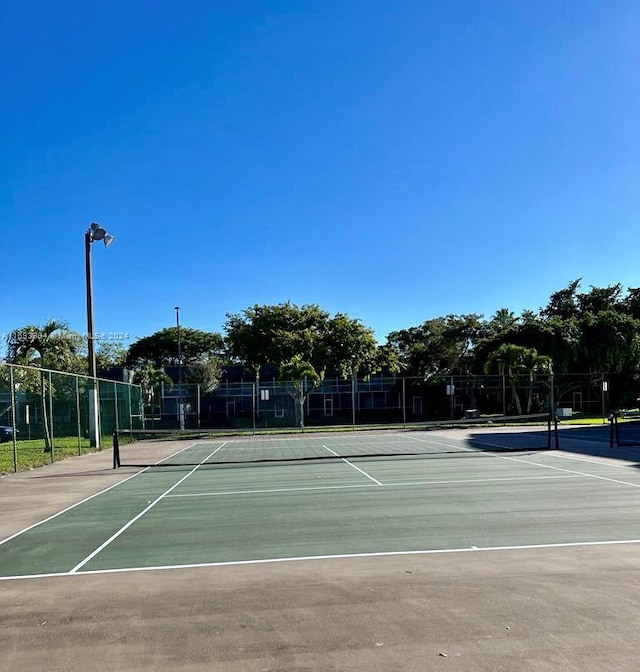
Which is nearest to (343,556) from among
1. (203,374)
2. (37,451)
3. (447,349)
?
(37,451)

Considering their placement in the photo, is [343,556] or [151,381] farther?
[151,381]

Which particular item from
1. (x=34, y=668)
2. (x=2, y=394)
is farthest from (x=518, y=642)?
(x=2, y=394)

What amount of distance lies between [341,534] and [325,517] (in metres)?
1.29

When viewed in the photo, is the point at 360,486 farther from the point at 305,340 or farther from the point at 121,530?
the point at 305,340

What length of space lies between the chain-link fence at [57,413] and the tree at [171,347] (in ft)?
157

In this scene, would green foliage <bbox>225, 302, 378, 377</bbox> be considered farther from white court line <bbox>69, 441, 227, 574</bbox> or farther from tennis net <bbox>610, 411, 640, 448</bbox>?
white court line <bbox>69, 441, 227, 574</bbox>

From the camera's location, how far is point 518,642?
461 cm

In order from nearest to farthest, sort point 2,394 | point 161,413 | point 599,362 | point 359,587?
1. point 359,587
2. point 2,394
3. point 161,413
4. point 599,362

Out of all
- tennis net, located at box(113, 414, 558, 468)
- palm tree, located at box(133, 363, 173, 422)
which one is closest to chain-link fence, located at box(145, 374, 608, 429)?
palm tree, located at box(133, 363, 173, 422)

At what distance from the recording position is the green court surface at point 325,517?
7629mm

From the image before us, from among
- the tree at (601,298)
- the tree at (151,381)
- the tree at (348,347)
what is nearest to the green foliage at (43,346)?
the tree at (151,381)

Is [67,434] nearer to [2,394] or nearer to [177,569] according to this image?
[2,394]

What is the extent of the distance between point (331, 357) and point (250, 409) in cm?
848

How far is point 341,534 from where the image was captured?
8500mm
